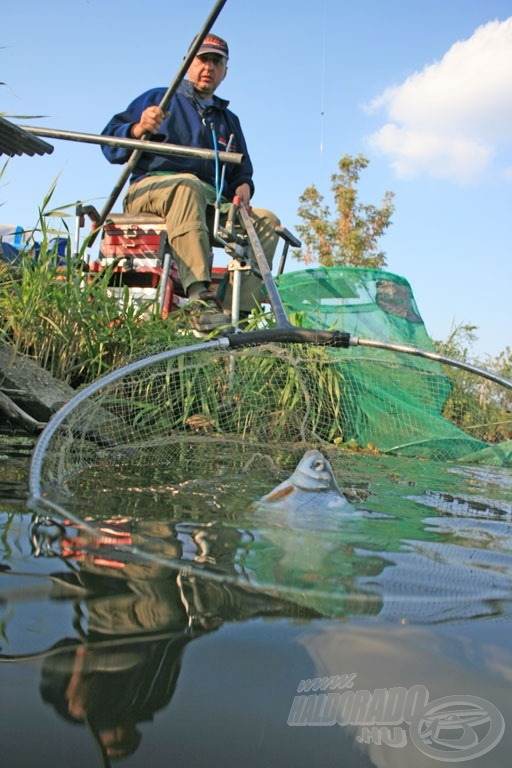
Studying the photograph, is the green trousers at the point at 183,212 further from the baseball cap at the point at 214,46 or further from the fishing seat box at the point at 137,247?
the baseball cap at the point at 214,46

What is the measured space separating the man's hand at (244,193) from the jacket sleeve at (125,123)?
32.4 inches

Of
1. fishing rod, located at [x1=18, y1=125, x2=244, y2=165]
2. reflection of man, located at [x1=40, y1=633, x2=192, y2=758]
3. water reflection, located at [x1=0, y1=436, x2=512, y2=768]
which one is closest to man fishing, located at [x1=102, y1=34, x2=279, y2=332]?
fishing rod, located at [x1=18, y1=125, x2=244, y2=165]

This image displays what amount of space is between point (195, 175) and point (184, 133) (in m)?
0.46

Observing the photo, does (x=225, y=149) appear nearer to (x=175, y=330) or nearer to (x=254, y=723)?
(x=175, y=330)

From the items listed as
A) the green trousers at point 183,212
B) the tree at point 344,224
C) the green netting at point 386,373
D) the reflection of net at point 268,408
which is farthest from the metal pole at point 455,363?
the tree at point 344,224

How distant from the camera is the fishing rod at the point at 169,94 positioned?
3705 millimetres

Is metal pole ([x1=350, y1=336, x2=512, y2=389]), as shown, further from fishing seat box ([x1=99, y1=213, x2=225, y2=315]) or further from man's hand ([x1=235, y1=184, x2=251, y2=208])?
man's hand ([x1=235, y1=184, x2=251, y2=208])

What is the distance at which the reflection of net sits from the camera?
10.5 feet

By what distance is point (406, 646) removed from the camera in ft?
3.15

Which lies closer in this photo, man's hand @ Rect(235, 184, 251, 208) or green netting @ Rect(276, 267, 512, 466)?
green netting @ Rect(276, 267, 512, 466)

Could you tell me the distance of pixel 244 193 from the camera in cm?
508

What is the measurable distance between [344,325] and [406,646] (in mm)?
3876

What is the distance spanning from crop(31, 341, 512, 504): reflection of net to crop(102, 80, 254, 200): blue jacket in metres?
1.75

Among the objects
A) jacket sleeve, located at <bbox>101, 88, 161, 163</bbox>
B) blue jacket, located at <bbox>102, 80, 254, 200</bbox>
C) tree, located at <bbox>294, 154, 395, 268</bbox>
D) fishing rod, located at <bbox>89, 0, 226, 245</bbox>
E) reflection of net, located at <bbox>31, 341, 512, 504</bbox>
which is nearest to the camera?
reflection of net, located at <bbox>31, 341, 512, 504</bbox>
